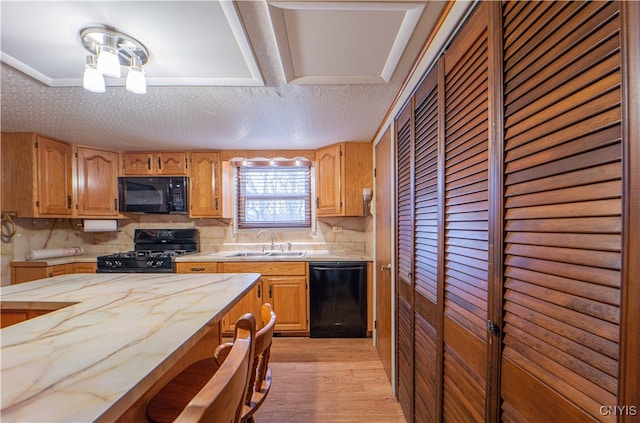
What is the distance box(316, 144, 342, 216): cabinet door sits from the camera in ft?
9.36

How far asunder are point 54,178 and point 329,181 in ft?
9.49

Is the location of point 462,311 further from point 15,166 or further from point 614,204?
point 15,166

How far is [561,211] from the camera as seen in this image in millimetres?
526

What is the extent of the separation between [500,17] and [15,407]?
1401 millimetres

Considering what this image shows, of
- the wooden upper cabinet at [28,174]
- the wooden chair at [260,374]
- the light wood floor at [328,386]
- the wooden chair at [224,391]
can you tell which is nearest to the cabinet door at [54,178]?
the wooden upper cabinet at [28,174]

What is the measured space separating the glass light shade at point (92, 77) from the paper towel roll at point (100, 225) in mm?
2494

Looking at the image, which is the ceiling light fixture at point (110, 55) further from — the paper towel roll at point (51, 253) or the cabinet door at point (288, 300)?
the paper towel roll at point (51, 253)

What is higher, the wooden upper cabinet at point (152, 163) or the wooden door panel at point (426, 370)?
the wooden upper cabinet at point (152, 163)

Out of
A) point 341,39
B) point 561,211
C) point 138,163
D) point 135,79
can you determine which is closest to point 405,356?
point 561,211

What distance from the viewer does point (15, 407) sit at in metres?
0.45

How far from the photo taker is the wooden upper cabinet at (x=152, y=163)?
3.00m

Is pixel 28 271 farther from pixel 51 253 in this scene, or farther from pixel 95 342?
pixel 95 342

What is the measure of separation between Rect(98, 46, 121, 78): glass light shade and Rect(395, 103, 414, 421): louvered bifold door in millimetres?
1463

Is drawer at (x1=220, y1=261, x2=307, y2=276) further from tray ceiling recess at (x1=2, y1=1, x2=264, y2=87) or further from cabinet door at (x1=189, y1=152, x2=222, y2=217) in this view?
tray ceiling recess at (x1=2, y1=1, x2=264, y2=87)
